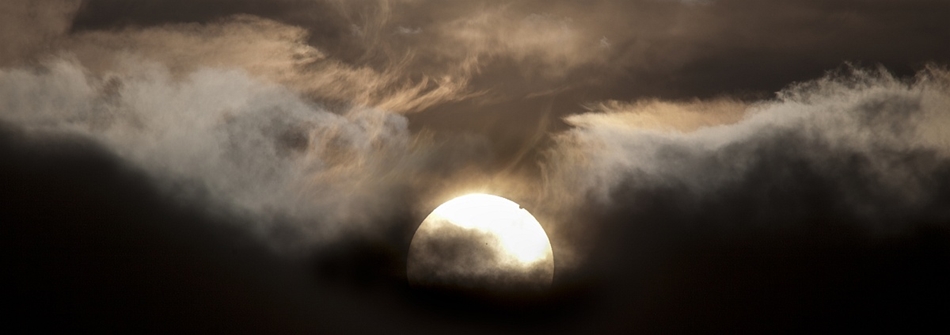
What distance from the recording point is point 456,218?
6816mm

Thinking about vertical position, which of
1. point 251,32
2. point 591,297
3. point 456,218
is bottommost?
point 591,297

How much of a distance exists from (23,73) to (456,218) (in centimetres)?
393

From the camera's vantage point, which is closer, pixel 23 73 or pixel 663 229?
pixel 23 73

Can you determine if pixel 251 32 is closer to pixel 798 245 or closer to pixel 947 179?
pixel 798 245

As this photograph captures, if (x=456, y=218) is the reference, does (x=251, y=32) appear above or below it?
above

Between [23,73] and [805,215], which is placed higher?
[23,73]

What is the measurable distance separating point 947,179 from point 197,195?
6685mm

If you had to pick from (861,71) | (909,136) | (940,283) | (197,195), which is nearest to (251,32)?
(197,195)

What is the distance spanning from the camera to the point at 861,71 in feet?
23.0

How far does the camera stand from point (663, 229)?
725 centimetres

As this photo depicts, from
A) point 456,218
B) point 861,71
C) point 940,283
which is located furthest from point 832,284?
point 456,218

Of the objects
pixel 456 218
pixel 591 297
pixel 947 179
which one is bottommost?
pixel 591 297

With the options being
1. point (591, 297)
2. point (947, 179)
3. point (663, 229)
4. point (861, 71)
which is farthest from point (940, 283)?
point (591, 297)

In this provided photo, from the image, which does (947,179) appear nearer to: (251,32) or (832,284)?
(832,284)
